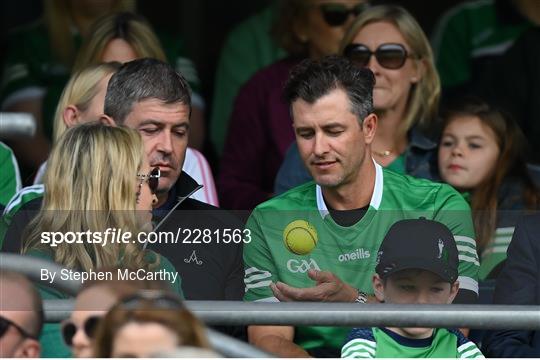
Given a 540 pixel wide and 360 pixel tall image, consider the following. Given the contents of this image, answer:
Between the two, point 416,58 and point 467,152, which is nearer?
point 467,152

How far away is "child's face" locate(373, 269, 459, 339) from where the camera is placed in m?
3.95

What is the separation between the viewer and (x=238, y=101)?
5.79 m

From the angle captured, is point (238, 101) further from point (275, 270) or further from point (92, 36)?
point (275, 270)

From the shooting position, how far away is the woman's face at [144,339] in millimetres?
3094

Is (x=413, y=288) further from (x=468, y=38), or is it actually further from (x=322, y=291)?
(x=468, y=38)

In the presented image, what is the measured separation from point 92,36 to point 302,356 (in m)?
1.77

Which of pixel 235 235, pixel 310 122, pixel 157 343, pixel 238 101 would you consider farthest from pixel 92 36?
pixel 157 343

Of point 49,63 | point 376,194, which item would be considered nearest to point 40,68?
point 49,63

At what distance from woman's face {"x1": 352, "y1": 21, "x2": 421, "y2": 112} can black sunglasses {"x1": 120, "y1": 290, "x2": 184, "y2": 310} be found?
2043mm

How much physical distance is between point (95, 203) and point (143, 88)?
2.16 ft

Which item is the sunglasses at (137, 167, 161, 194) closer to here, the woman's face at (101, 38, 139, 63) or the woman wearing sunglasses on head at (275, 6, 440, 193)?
the woman wearing sunglasses on head at (275, 6, 440, 193)

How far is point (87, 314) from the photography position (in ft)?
11.3

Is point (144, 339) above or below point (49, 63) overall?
below

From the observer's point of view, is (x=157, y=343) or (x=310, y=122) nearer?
(x=157, y=343)
